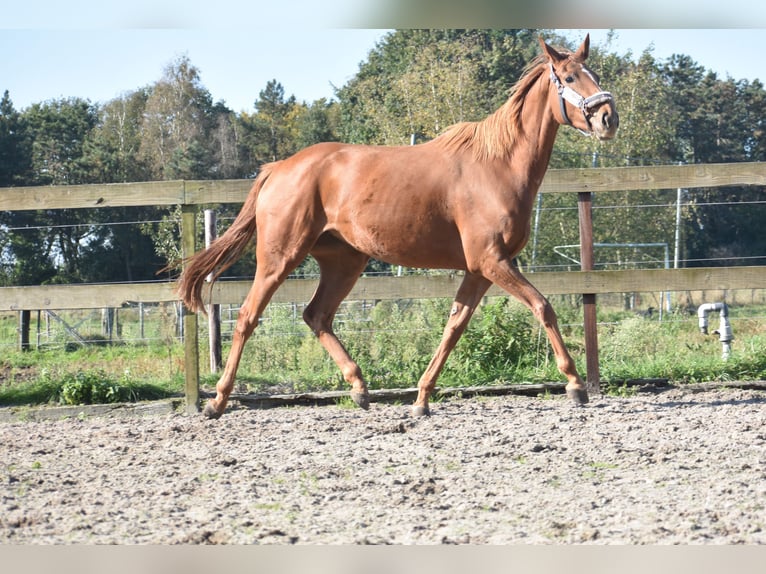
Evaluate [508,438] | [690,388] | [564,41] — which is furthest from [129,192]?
[564,41]

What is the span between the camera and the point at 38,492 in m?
3.65

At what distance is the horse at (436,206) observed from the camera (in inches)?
206

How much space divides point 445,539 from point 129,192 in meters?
4.10

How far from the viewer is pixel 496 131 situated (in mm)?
5445

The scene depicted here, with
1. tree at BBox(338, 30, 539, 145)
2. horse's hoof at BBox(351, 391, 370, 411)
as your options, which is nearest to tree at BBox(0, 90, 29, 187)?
tree at BBox(338, 30, 539, 145)

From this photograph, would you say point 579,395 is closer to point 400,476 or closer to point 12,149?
point 400,476

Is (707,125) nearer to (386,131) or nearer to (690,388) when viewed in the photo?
(386,131)

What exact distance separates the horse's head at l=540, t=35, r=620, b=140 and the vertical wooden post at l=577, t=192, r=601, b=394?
3.27 ft

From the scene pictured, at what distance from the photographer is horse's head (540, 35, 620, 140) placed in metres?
5.04

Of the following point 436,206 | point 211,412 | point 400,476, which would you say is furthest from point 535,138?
point 211,412

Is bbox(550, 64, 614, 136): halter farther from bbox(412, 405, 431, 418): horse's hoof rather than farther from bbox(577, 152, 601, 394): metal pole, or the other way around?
bbox(412, 405, 431, 418): horse's hoof

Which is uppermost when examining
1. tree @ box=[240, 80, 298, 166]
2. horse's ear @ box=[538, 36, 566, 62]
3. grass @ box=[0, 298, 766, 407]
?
tree @ box=[240, 80, 298, 166]

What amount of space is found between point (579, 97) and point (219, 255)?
261cm

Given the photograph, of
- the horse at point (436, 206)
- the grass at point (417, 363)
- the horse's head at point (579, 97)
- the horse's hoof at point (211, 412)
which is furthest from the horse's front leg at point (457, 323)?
the horse's hoof at point (211, 412)
